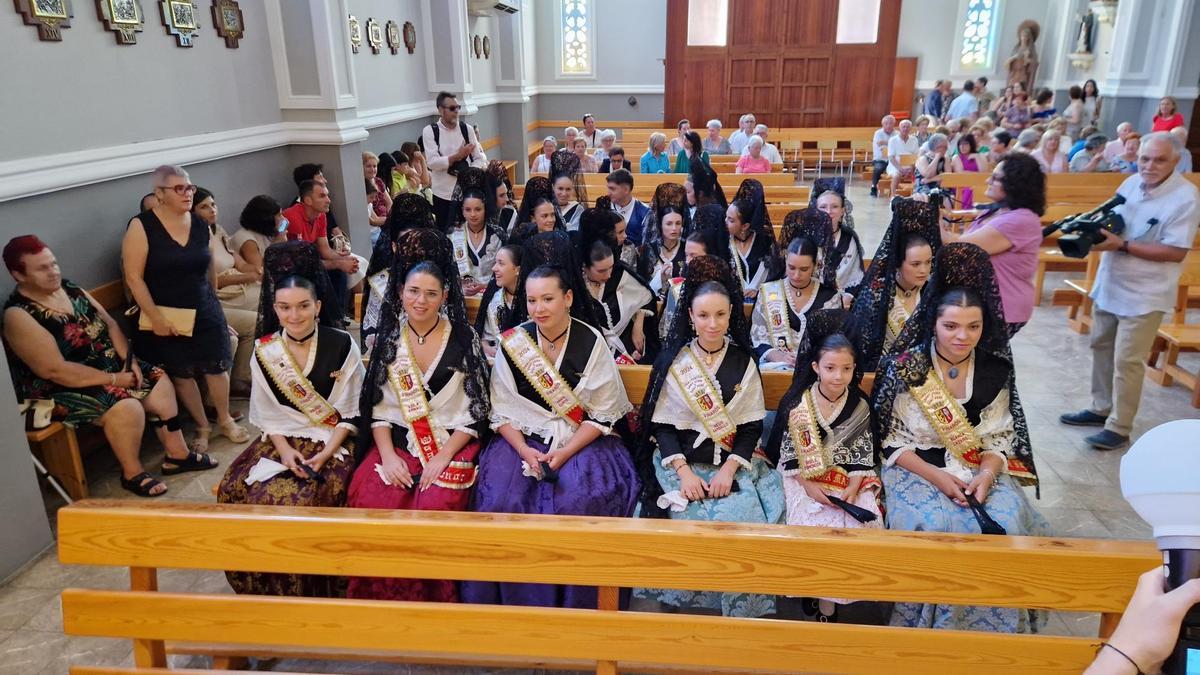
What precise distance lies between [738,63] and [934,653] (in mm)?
16133

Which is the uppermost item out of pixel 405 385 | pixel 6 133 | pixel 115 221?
pixel 6 133

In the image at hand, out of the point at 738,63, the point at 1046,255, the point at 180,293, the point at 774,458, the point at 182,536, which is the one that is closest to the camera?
the point at 182,536

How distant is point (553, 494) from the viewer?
2785 millimetres

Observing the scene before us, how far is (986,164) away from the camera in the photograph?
9.11 m

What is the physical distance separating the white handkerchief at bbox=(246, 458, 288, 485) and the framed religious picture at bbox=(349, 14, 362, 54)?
546 centimetres

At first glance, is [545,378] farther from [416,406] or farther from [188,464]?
[188,464]

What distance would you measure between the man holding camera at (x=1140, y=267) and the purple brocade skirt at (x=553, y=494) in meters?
3.02

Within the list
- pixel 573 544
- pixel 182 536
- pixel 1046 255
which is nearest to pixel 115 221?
pixel 182 536

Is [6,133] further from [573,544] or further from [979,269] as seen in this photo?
[979,269]

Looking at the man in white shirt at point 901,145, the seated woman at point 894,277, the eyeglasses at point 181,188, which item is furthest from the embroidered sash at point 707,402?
the man in white shirt at point 901,145

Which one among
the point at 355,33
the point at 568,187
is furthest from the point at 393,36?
the point at 568,187

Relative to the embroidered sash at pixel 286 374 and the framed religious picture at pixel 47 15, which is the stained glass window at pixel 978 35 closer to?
the framed religious picture at pixel 47 15

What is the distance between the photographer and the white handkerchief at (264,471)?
2820 millimetres

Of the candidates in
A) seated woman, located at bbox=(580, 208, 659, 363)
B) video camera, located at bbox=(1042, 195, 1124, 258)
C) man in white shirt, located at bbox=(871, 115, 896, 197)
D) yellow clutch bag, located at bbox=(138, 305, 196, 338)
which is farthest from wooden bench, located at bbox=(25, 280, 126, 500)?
man in white shirt, located at bbox=(871, 115, 896, 197)
